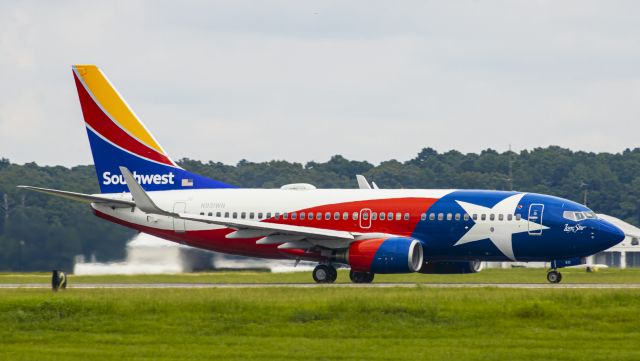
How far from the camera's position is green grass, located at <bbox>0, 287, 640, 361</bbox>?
1113 inches

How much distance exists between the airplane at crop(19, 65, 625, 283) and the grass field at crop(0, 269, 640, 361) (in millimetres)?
11383

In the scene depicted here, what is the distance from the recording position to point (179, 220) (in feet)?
186

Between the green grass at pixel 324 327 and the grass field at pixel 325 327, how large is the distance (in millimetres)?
25

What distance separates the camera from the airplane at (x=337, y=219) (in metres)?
51.8

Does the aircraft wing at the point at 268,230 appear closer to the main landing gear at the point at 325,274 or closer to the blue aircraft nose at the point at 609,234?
the main landing gear at the point at 325,274

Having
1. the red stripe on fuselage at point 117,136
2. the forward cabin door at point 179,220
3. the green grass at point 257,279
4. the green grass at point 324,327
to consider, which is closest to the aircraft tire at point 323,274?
the green grass at point 257,279

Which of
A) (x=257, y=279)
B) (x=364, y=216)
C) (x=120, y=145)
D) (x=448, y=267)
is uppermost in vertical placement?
(x=120, y=145)

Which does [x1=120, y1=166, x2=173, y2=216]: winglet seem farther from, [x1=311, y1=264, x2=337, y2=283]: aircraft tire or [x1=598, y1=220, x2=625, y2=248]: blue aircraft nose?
[x1=598, y1=220, x2=625, y2=248]: blue aircraft nose

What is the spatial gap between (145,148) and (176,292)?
54.3 ft

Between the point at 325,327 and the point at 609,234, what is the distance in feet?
72.7

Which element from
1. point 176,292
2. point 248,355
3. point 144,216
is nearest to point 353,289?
point 176,292

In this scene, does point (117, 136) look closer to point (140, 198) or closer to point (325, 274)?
point (140, 198)

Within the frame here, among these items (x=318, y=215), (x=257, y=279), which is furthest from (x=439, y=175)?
(x=318, y=215)

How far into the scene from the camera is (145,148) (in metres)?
59.1
